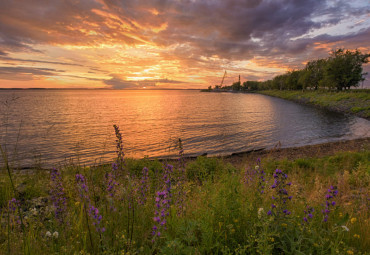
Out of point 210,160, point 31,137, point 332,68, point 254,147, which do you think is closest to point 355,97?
point 332,68

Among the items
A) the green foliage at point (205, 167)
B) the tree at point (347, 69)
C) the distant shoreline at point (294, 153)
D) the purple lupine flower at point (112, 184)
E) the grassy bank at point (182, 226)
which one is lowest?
the distant shoreline at point (294, 153)

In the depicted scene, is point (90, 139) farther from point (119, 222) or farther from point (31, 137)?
point (119, 222)

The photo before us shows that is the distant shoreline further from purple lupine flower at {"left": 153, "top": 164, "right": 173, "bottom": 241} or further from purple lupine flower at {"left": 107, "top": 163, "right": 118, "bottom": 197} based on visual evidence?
purple lupine flower at {"left": 153, "top": 164, "right": 173, "bottom": 241}

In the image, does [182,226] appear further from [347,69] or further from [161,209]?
[347,69]

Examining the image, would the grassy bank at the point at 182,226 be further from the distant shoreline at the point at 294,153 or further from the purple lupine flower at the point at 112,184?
the distant shoreline at the point at 294,153

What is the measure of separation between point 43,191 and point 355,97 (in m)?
69.3

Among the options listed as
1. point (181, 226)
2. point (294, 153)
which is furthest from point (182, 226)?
point (294, 153)

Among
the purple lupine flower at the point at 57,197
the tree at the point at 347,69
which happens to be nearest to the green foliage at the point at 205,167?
the purple lupine flower at the point at 57,197

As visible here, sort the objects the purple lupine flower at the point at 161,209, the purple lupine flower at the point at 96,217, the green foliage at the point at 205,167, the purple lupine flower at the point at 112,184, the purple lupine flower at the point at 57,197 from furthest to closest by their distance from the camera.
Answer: the green foliage at the point at 205,167, the purple lupine flower at the point at 57,197, the purple lupine flower at the point at 112,184, the purple lupine flower at the point at 161,209, the purple lupine flower at the point at 96,217

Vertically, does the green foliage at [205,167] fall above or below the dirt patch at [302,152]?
above

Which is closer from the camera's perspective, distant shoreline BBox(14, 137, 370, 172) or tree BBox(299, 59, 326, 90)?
distant shoreline BBox(14, 137, 370, 172)

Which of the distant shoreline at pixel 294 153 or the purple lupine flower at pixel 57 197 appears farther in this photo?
the distant shoreline at pixel 294 153

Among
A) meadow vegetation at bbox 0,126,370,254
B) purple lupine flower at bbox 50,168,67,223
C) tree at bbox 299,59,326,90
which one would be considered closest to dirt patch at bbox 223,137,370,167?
meadow vegetation at bbox 0,126,370,254

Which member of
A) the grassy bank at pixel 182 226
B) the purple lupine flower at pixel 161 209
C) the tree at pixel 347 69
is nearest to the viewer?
the purple lupine flower at pixel 161 209
